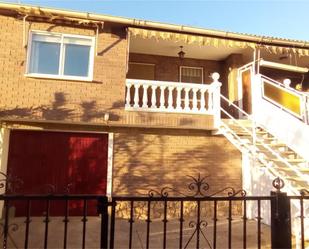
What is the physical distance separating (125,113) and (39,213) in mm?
4083

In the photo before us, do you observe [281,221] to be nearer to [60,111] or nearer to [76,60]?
[60,111]

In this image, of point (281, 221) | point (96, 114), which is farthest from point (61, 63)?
point (281, 221)

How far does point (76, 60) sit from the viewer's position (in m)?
9.41

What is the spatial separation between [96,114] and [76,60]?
1.86 meters

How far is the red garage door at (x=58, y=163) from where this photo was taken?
9211mm

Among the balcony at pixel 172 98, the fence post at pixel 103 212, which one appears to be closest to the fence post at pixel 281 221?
the fence post at pixel 103 212

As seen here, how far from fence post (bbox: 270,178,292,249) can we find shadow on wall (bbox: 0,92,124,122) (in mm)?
6303

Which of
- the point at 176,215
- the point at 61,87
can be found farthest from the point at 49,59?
the point at 176,215

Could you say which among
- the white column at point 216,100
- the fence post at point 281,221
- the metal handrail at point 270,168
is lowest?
the fence post at point 281,221

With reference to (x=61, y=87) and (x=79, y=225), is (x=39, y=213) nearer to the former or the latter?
(x=79, y=225)

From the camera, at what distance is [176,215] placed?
9.63 meters

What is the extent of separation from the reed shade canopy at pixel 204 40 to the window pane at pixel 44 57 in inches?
96.0

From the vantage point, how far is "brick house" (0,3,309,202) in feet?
29.0

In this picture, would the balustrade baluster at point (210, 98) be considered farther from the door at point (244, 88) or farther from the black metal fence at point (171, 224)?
the black metal fence at point (171, 224)
